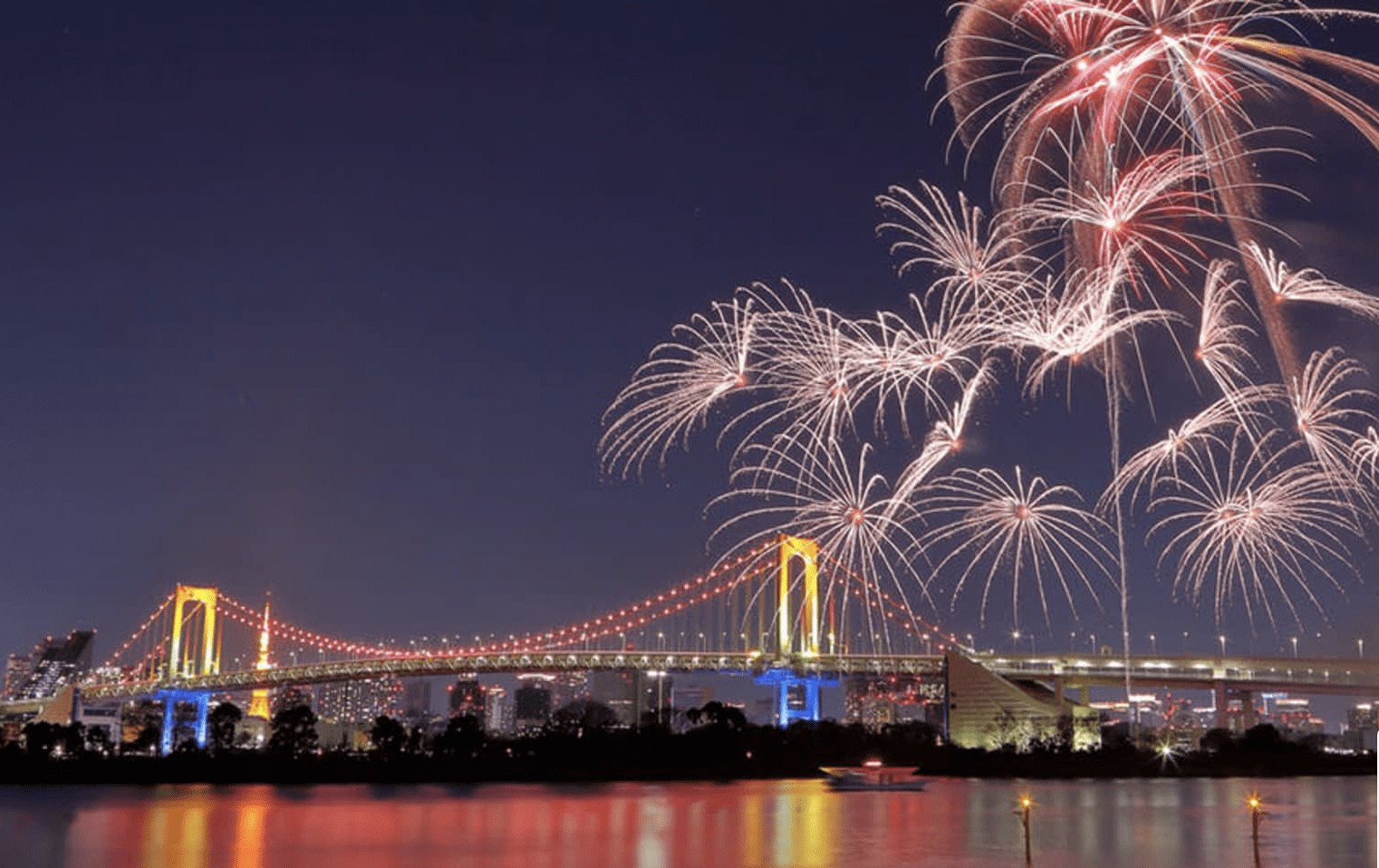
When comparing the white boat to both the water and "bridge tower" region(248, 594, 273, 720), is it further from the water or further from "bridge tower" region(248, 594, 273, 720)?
"bridge tower" region(248, 594, 273, 720)

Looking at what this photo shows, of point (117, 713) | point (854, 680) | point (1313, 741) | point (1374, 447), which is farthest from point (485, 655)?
point (1374, 447)

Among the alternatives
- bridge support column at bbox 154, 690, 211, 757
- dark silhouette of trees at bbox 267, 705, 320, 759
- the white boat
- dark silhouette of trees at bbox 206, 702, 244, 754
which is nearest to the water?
the white boat

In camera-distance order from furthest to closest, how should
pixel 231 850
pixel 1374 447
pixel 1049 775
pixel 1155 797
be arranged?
pixel 1049 775 < pixel 1155 797 < pixel 231 850 < pixel 1374 447

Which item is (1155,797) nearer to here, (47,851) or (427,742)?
Answer: (47,851)

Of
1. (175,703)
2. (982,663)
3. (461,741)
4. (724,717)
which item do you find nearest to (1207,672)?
(982,663)

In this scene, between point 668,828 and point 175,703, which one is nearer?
point 668,828

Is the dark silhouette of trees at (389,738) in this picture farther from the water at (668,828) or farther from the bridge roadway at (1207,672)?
the bridge roadway at (1207,672)

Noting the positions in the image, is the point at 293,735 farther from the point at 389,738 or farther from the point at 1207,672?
the point at 1207,672
